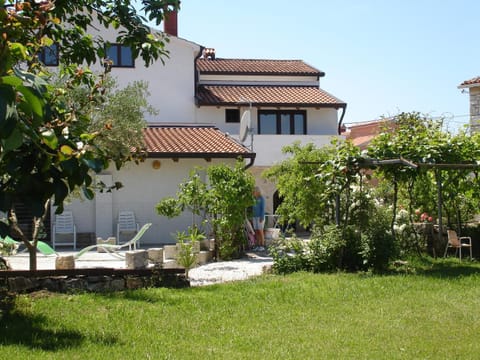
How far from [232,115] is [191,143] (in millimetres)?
5822

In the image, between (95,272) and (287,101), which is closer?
(95,272)

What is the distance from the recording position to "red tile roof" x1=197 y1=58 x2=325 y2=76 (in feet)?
91.2

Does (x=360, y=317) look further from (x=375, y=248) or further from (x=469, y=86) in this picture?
(x=469, y=86)

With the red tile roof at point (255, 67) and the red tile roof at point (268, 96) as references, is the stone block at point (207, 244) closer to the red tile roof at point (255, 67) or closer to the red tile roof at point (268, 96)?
the red tile roof at point (268, 96)

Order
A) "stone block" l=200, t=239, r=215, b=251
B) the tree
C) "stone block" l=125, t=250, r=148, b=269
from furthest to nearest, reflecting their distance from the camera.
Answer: "stone block" l=200, t=239, r=215, b=251 < "stone block" l=125, t=250, r=148, b=269 < the tree

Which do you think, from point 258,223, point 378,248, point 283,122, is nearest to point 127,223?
point 258,223

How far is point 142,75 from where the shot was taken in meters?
23.6

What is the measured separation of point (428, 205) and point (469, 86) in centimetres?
1130

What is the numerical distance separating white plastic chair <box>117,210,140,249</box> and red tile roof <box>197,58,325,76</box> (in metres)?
9.85

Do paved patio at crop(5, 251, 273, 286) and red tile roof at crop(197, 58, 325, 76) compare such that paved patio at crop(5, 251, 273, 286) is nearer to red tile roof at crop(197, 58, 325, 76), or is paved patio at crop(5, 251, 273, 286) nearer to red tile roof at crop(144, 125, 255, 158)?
red tile roof at crop(144, 125, 255, 158)

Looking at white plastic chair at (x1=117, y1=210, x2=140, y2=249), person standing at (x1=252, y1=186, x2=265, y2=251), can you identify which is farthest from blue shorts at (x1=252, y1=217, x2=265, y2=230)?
white plastic chair at (x1=117, y1=210, x2=140, y2=249)

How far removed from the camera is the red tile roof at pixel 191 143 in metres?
19.3

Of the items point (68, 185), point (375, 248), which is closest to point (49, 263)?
point (375, 248)

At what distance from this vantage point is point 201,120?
25.0 m
